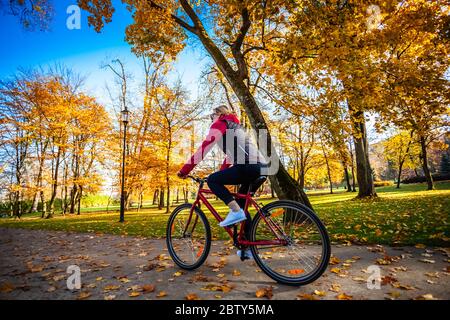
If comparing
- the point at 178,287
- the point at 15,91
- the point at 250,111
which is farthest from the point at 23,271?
the point at 15,91

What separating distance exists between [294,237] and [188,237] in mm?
1873

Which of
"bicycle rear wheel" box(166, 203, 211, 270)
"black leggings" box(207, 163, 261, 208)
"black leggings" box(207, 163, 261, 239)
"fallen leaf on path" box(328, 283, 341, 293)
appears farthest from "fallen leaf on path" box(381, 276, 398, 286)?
"bicycle rear wheel" box(166, 203, 211, 270)

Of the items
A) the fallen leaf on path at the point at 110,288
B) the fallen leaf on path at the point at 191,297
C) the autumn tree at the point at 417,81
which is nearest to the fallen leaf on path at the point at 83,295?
the fallen leaf on path at the point at 110,288

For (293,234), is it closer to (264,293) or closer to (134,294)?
(264,293)

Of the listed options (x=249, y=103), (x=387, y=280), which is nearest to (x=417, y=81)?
(x=249, y=103)

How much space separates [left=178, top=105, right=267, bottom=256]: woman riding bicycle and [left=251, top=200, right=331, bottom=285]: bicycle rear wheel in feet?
1.09

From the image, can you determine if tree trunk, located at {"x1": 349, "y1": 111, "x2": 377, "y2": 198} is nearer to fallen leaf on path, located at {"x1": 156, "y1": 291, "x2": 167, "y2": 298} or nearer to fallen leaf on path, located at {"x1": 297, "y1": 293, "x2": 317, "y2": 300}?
fallen leaf on path, located at {"x1": 297, "y1": 293, "x2": 317, "y2": 300}

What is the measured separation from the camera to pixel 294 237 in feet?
9.50

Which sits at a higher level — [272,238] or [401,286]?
[272,238]

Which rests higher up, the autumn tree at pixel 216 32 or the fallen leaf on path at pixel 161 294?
the autumn tree at pixel 216 32

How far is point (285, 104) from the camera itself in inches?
331

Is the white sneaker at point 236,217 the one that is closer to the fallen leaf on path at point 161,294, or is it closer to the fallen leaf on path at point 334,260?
the fallen leaf on path at point 161,294

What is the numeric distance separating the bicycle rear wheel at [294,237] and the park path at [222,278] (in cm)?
16

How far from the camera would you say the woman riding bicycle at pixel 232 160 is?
331 centimetres
